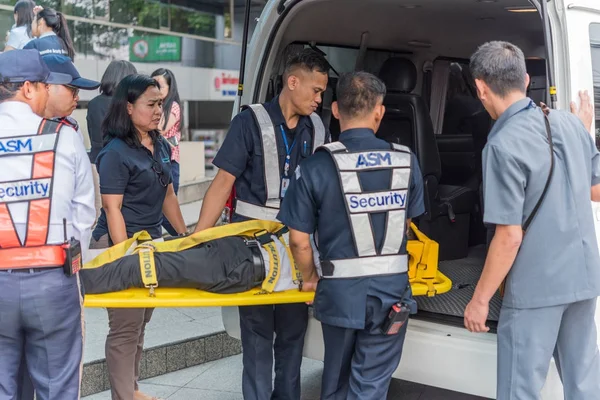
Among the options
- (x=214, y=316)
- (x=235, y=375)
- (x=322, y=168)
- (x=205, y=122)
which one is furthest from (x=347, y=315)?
(x=205, y=122)

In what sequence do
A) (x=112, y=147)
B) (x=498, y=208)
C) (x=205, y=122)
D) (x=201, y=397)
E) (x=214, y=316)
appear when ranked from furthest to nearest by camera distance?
(x=205, y=122)
(x=214, y=316)
(x=201, y=397)
(x=112, y=147)
(x=498, y=208)

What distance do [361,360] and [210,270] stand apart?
0.75m

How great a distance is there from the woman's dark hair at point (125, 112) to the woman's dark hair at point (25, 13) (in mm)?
2139

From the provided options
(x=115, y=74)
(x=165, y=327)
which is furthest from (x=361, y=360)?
(x=115, y=74)

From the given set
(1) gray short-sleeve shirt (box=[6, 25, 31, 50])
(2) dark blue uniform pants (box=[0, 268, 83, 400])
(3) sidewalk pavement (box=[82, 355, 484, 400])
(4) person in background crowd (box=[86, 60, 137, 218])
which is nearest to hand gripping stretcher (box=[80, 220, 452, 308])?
(2) dark blue uniform pants (box=[0, 268, 83, 400])

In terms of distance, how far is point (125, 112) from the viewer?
404 centimetres

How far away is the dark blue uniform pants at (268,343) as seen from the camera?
3.99 meters

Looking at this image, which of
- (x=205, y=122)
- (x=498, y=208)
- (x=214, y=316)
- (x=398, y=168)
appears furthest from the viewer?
(x=205, y=122)

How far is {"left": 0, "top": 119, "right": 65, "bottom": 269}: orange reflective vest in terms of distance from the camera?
2945 millimetres

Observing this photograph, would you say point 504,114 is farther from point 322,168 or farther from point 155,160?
point 155,160

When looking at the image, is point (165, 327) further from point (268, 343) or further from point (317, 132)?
point (317, 132)

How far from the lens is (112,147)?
13.1 ft

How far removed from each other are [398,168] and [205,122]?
10855 millimetres

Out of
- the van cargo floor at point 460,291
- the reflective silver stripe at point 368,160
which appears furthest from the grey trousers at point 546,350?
the reflective silver stripe at point 368,160
